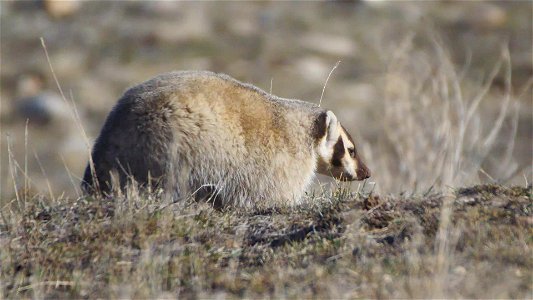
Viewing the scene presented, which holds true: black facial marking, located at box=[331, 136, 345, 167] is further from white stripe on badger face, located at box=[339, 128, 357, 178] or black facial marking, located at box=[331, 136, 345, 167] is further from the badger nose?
the badger nose

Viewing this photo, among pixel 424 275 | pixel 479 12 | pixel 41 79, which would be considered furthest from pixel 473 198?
pixel 479 12

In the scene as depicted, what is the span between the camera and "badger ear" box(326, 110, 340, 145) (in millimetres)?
8148

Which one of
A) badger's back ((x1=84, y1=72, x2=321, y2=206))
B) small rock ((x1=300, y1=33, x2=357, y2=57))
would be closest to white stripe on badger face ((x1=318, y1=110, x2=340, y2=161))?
A: badger's back ((x1=84, y1=72, x2=321, y2=206))

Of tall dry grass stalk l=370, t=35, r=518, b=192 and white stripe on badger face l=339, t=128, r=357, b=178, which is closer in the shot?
white stripe on badger face l=339, t=128, r=357, b=178

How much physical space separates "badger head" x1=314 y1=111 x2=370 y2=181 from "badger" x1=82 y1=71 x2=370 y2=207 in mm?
469

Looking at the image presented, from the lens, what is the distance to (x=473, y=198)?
21.6ft

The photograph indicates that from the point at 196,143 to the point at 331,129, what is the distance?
1.69 m

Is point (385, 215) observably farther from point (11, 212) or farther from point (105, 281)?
point (11, 212)

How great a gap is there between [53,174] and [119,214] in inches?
513

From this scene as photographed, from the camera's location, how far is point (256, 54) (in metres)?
25.3

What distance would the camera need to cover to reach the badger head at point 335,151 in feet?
26.6

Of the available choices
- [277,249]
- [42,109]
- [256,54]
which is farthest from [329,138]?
[256,54]

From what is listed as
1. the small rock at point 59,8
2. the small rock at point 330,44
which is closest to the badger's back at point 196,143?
the small rock at point 330,44

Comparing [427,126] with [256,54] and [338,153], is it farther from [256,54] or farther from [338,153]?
[256,54]
